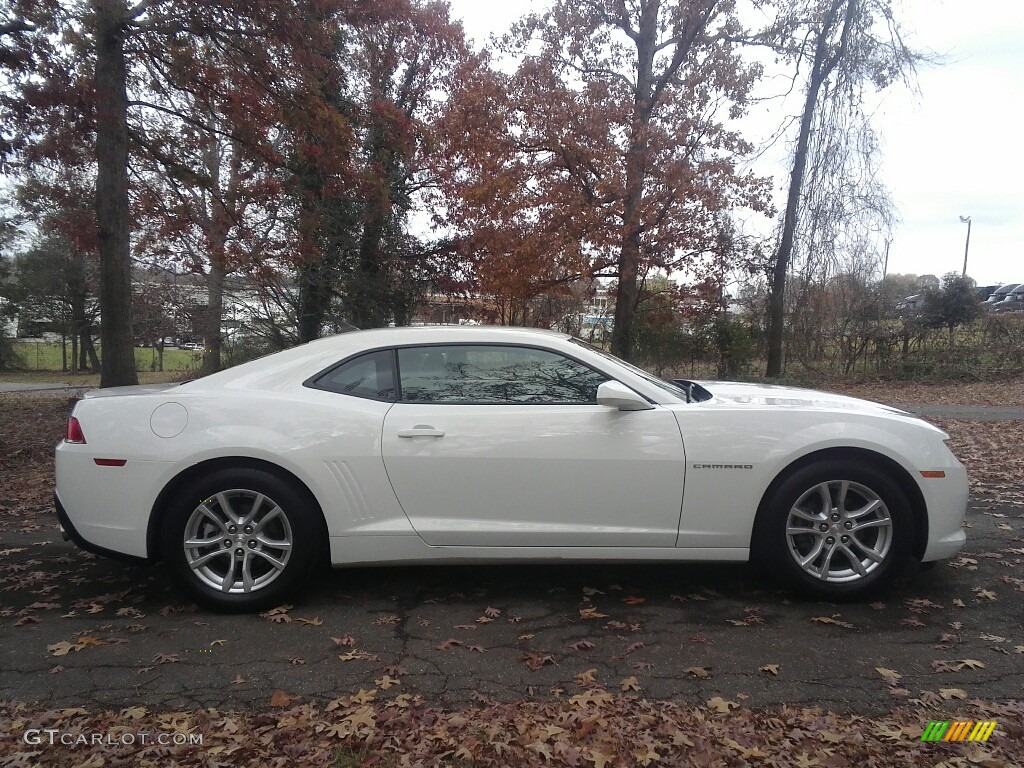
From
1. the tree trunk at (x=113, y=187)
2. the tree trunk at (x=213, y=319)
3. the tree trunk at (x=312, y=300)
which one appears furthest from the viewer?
the tree trunk at (x=213, y=319)

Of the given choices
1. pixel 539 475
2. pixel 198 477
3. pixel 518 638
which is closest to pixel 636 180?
pixel 539 475

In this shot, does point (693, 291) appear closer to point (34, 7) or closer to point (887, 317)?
point (887, 317)

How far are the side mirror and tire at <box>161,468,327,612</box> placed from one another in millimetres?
1596

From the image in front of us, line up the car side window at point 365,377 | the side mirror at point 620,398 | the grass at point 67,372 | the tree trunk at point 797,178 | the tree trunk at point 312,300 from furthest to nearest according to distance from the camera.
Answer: the grass at point 67,372 < the tree trunk at point 797,178 < the tree trunk at point 312,300 < the car side window at point 365,377 < the side mirror at point 620,398

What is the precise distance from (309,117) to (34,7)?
3.50 metres

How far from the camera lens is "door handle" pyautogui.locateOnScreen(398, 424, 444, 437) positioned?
360 cm

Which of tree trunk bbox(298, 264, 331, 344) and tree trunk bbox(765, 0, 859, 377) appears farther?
tree trunk bbox(765, 0, 859, 377)

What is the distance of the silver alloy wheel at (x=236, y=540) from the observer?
3596mm

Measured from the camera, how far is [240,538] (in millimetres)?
3602

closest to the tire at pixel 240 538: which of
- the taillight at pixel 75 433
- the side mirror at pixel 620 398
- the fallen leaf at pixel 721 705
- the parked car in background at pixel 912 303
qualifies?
the taillight at pixel 75 433

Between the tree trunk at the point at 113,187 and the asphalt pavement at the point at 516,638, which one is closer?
the asphalt pavement at the point at 516,638

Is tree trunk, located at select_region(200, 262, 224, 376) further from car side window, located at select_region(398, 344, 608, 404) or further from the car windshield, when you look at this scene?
the car windshield

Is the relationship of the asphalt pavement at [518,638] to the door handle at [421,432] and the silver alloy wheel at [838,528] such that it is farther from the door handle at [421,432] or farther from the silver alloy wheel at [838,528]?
the door handle at [421,432]

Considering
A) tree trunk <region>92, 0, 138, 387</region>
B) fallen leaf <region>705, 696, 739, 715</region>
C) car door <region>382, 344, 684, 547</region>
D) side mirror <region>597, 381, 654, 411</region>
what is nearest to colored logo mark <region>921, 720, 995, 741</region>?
fallen leaf <region>705, 696, 739, 715</region>
